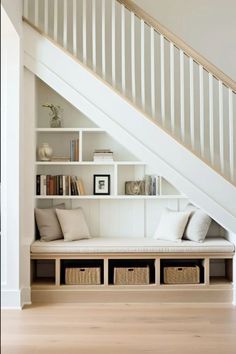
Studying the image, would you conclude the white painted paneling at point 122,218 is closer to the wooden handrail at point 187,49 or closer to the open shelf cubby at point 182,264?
the open shelf cubby at point 182,264

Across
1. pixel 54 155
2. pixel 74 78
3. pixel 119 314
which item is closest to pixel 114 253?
pixel 119 314

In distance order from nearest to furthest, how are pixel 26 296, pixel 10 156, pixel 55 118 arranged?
1. pixel 10 156
2. pixel 26 296
3. pixel 55 118

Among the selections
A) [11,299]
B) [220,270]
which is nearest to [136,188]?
[220,270]

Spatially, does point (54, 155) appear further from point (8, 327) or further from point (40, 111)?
point (8, 327)

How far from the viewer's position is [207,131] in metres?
5.01

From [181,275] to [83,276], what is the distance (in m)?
0.93

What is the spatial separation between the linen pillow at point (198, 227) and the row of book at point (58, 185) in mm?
1141

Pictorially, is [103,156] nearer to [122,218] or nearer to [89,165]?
[89,165]

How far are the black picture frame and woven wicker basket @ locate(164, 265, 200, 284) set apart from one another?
104cm

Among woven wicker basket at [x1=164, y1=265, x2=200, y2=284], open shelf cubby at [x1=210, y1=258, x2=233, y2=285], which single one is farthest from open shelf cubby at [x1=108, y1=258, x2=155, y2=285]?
open shelf cubby at [x1=210, y1=258, x2=233, y2=285]

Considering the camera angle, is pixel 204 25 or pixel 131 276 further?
pixel 204 25

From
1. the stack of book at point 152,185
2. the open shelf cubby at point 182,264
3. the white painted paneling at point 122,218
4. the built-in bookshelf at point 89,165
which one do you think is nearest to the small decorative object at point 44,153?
the built-in bookshelf at point 89,165

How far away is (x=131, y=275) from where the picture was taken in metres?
4.41

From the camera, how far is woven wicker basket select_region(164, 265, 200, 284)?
174 inches
